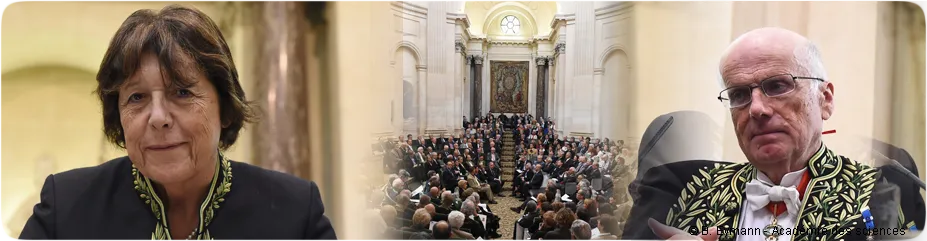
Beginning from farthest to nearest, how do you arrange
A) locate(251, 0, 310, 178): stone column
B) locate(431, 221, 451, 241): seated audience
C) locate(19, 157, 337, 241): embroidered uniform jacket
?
locate(251, 0, 310, 178): stone column → locate(431, 221, 451, 241): seated audience → locate(19, 157, 337, 241): embroidered uniform jacket

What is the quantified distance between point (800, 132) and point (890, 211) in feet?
0.93

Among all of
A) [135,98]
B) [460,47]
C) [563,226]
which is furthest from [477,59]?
[135,98]

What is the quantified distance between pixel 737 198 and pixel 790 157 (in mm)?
180

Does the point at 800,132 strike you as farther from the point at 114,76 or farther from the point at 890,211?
the point at 114,76

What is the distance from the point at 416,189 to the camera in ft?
4.96

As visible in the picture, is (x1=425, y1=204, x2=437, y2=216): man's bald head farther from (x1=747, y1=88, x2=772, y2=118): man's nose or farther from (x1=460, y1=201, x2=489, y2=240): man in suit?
(x1=747, y1=88, x2=772, y2=118): man's nose

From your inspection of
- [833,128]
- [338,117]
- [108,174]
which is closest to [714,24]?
[833,128]

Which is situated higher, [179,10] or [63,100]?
Result: [179,10]

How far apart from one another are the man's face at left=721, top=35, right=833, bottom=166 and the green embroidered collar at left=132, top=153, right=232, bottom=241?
124 centimetres

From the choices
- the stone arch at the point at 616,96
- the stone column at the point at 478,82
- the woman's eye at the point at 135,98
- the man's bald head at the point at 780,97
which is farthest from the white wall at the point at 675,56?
the woman's eye at the point at 135,98

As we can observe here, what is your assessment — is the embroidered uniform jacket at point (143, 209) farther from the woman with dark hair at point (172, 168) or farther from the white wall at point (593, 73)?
the white wall at point (593, 73)

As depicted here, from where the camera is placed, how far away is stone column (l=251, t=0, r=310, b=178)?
162 cm

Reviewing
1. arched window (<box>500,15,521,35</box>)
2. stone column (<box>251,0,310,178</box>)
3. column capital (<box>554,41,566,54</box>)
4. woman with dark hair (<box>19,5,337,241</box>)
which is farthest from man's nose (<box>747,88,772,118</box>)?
stone column (<box>251,0,310,178</box>)

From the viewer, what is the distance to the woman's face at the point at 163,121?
0.95m
